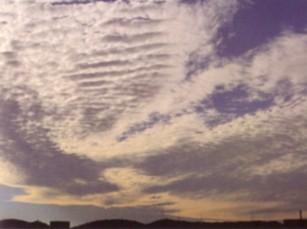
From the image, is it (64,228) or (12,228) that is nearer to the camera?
(64,228)

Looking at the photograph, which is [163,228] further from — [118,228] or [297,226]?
[297,226]

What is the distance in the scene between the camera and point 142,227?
288 ft

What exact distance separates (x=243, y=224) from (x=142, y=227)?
1815 centimetres

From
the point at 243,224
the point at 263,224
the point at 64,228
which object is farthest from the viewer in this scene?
the point at 243,224

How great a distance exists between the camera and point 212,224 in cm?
A: 8981

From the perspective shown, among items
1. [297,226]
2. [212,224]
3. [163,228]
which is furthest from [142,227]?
[297,226]

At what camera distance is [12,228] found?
3474 inches

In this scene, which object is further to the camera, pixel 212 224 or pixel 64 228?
pixel 212 224

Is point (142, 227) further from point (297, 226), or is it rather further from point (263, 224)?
point (297, 226)

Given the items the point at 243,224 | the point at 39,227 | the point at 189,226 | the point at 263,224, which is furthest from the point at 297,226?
the point at 39,227

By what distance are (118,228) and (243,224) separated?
73.6 feet

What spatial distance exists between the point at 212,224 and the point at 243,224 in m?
5.53

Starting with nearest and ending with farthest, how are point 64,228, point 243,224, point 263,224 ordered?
point 64,228, point 263,224, point 243,224

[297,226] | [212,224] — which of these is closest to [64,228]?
[212,224]
